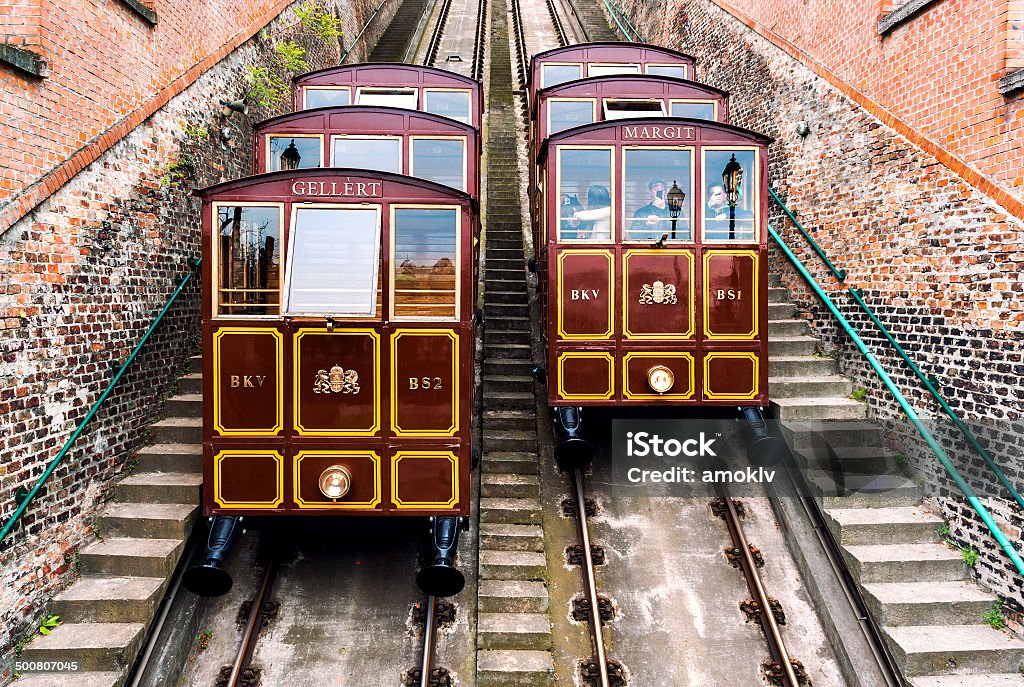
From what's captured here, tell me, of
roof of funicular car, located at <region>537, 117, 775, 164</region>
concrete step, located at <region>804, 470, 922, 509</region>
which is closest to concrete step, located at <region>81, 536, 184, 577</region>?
roof of funicular car, located at <region>537, 117, 775, 164</region>

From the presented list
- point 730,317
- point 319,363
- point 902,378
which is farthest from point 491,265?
point 902,378

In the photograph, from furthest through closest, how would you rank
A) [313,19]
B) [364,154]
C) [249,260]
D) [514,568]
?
[313,19]
[364,154]
[514,568]
[249,260]

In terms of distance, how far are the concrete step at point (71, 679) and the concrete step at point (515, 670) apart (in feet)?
9.62

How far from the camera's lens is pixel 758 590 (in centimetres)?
561

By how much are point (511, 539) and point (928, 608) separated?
3789mm

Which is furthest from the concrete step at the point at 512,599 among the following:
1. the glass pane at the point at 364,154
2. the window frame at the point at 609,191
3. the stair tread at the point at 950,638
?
the glass pane at the point at 364,154

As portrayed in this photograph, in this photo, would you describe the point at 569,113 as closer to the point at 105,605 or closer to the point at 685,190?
the point at 685,190

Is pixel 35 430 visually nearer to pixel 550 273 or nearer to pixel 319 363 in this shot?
pixel 319 363

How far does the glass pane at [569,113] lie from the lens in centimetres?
809

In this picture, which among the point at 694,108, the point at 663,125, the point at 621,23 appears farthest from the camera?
the point at 621,23

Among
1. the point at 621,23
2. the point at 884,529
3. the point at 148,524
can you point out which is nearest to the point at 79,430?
the point at 148,524

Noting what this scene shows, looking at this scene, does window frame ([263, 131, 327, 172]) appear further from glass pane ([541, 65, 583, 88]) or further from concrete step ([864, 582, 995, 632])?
concrete step ([864, 582, 995, 632])

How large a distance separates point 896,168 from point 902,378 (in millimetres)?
2408

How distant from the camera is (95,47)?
5.72 metres
